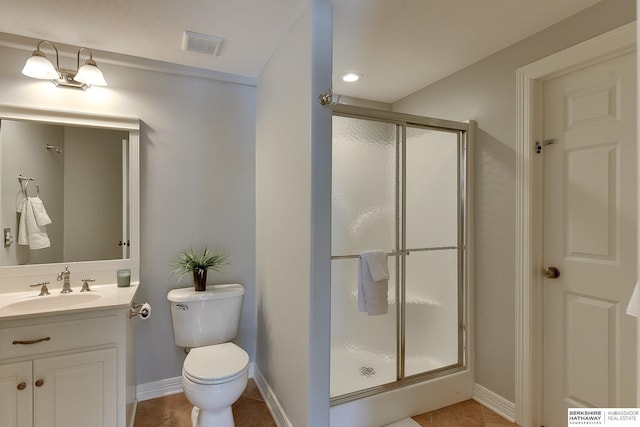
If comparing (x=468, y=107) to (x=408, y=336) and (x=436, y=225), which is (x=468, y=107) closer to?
(x=436, y=225)

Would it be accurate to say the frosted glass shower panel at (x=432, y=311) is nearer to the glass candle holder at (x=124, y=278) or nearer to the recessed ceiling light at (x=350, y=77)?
the recessed ceiling light at (x=350, y=77)

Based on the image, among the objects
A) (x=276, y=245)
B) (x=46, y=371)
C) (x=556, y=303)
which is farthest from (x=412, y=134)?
(x=46, y=371)

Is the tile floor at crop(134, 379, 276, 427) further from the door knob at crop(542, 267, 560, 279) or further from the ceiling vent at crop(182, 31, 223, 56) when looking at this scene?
the ceiling vent at crop(182, 31, 223, 56)

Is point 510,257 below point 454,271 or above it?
above

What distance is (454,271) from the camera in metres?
2.27

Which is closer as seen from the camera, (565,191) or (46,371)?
(46,371)

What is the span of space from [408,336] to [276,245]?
3.72 ft

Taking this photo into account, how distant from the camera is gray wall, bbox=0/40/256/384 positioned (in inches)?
84.8

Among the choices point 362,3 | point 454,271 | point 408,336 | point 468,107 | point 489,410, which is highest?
point 362,3

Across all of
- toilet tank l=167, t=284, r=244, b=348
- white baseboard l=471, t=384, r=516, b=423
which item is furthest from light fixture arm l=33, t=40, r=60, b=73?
white baseboard l=471, t=384, r=516, b=423

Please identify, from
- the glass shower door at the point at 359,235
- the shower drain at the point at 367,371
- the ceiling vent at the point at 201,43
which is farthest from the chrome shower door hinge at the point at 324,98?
the shower drain at the point at 367,371

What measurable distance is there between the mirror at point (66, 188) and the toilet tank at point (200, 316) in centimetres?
47

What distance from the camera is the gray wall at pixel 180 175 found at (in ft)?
7.07

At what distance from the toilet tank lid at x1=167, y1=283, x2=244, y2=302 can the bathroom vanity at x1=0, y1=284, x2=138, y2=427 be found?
39cm
